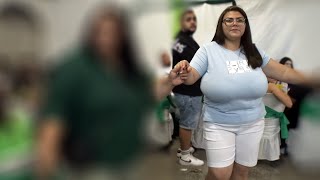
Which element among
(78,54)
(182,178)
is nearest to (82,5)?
(78,54)

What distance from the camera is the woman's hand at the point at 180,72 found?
74 cm

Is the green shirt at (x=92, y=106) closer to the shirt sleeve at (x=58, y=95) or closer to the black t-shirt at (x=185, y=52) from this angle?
the shirt sleeve at (x=58, y=95)

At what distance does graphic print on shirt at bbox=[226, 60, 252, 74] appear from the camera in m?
0.92

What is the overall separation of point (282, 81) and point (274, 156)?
0.18 metres

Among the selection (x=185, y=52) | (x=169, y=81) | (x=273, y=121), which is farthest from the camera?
(x=273, y=121)

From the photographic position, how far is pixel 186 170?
0.90m

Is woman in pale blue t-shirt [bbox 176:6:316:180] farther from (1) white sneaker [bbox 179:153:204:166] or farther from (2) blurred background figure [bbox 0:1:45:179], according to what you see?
(2) blurred background figure [bbox 0:1:45:179]

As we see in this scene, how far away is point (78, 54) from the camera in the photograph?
48cm

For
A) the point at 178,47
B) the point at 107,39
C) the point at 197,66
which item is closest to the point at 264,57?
the point at 197,66

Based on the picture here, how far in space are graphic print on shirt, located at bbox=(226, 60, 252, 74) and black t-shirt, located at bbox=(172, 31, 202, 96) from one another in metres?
0.08

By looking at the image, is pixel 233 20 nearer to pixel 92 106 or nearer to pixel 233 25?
pixel 233 25

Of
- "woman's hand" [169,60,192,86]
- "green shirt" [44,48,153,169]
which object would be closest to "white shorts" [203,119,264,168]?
"woman's hand" [169,60,192,86]

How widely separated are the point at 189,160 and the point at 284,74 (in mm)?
304

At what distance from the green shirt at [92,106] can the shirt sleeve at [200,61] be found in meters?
Answer: 0.40
